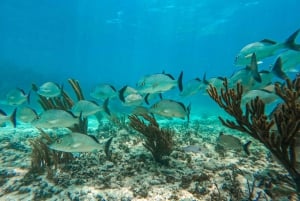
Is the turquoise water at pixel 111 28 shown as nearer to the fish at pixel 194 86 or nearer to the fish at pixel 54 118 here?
the fish at pixel 194 86

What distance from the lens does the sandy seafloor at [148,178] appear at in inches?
185

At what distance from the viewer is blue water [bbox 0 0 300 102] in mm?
38250

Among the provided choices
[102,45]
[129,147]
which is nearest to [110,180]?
[129,147]

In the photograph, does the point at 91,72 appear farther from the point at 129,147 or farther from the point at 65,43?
the point at 129,147

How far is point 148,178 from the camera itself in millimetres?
5250

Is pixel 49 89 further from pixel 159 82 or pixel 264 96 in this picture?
pixel 264 96

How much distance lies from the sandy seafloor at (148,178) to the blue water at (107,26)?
85.8 ft

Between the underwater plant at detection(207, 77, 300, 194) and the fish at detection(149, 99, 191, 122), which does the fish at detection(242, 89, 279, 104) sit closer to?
the underwater plant at detection(207, 77, 300, 194)

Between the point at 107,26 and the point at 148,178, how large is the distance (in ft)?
172

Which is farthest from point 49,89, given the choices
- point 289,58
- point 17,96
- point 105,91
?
point 289,58

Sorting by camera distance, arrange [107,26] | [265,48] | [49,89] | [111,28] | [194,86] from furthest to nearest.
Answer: [111,28], [107,26], [194,86], [49,89], [265,48]

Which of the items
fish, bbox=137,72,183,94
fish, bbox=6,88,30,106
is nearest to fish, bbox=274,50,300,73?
fish, bbox=137,72,183,94

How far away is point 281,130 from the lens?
12.5ft

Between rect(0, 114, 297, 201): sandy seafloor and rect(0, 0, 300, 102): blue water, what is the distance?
26.1 meters
